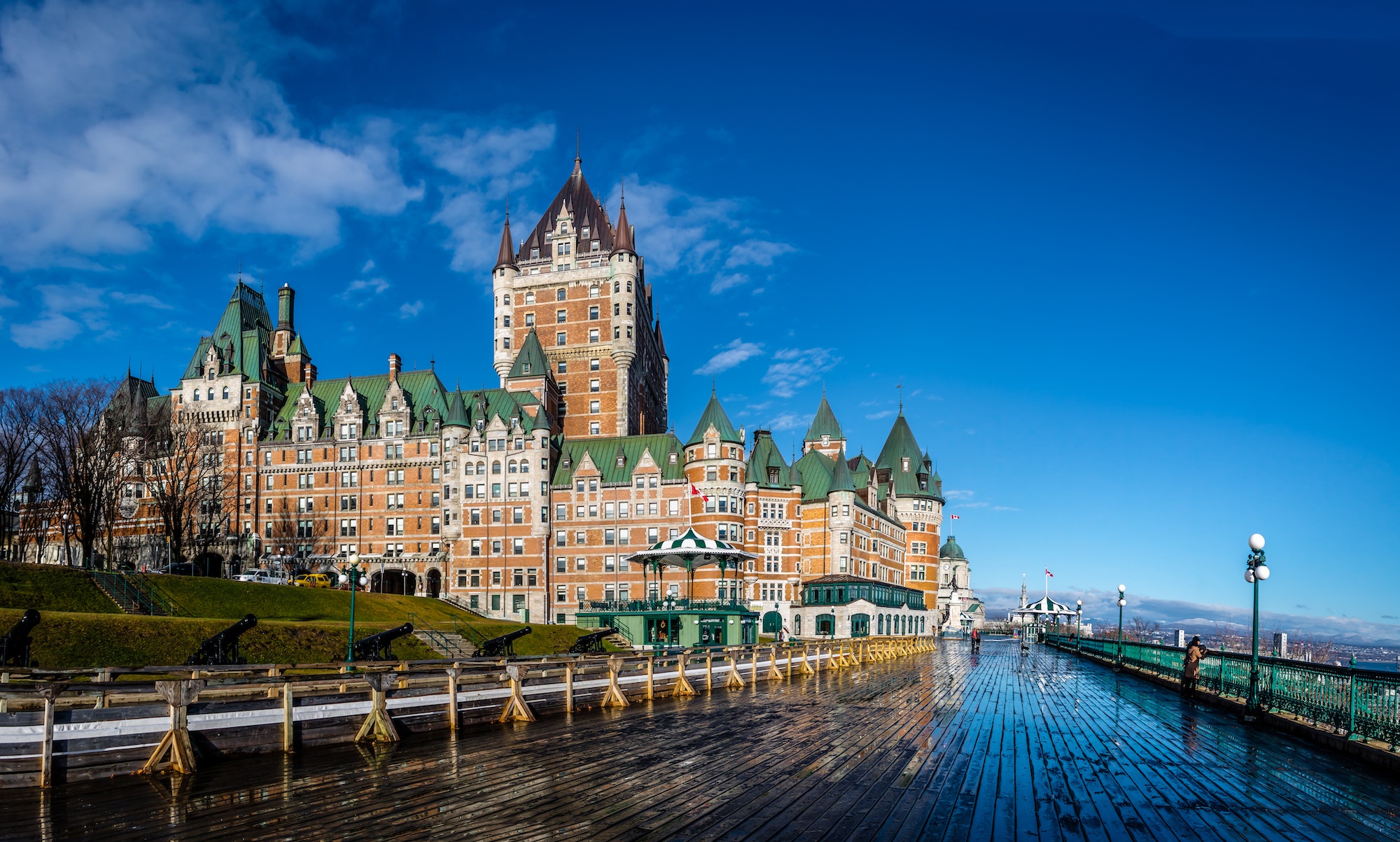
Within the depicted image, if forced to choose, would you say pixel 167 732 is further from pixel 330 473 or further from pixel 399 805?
pixel 330 473

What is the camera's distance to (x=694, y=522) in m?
82.1

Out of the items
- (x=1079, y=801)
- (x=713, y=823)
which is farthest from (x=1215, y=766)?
(x=713, y=823)

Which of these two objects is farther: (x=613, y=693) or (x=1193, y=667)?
(x=1193, y=667)

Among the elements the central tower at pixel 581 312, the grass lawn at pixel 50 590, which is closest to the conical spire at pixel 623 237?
the central tower at pixel 581 312

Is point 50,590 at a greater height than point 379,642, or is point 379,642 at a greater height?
point 379,642

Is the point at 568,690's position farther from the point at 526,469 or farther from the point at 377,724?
the point at 526,469

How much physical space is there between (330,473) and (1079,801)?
287 ft

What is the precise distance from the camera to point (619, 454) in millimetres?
86688

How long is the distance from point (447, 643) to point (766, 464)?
4066 centimetres

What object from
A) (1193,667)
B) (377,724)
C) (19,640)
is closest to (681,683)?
(377,724)

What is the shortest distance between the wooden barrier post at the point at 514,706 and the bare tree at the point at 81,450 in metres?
53.8

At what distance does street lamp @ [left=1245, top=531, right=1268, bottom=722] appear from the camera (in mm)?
21484

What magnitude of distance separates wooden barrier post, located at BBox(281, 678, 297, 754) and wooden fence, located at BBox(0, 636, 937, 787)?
17 millimetres

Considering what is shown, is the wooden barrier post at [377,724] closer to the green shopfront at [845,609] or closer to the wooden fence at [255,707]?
the wooden fence at [255,707]
